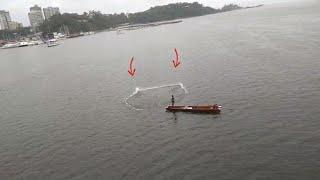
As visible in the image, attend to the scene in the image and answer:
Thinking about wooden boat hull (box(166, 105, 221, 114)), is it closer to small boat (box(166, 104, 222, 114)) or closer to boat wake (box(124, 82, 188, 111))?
small boat (box(166, 104, 222, 114))

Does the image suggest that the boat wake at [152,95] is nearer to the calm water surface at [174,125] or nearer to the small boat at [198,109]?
the calm water surface at [174,125]

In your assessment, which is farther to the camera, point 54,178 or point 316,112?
point 316,112

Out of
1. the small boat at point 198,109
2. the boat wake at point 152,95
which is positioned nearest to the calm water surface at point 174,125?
the boat wake at point 152,95

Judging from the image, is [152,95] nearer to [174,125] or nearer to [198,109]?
[198,109]

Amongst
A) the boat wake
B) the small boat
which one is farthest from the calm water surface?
the small boat

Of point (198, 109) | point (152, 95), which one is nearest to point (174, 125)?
point (198, 109)

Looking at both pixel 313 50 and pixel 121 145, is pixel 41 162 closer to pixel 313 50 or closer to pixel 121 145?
pixel 121 145

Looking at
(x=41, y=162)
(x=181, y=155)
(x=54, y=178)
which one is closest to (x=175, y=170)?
(x=181, y=155)
